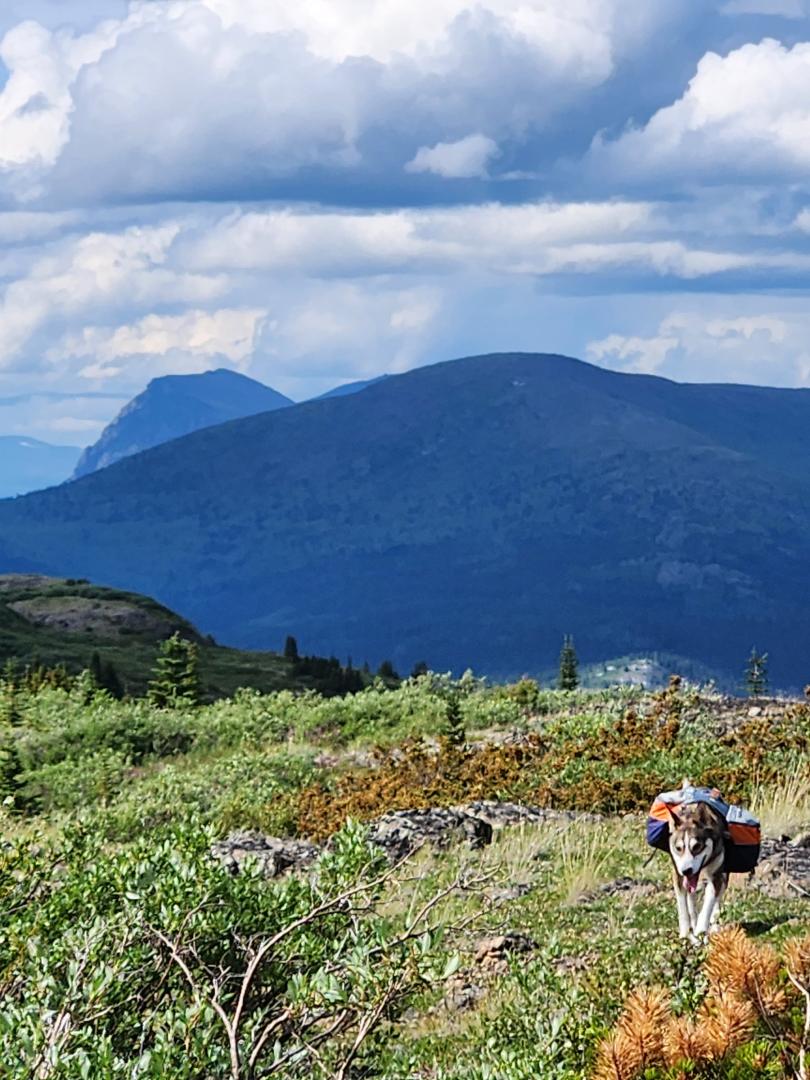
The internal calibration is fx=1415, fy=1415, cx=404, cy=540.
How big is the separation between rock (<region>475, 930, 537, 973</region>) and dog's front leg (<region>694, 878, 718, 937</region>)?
1.39 meters

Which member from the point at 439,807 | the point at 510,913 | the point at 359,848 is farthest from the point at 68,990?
the point at 439,807

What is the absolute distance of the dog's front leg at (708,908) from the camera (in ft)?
28.1

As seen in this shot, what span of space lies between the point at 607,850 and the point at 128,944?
782cm

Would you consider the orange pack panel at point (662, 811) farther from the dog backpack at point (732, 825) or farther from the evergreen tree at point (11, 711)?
the evergreen tree at point (11, 711)

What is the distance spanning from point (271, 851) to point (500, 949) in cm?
517

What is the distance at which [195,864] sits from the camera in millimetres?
6230

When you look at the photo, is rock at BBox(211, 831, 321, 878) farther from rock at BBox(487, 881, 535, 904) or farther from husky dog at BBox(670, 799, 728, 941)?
husky dog at BBox(670, 799, 728, 941)

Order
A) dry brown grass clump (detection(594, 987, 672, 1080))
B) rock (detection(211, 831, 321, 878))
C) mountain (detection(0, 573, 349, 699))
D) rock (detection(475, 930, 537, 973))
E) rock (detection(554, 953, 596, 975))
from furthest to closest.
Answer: mountain (detection(0, 573, 349, 699))
rock (detection(211, 831, 321, 878))
rock (detection(475, 930, 537, 973))
rock (detection(554, 953, 596, 975))
dry brown grass clump (detection(594, 987, 672, 1080))

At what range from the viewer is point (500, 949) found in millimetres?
9734

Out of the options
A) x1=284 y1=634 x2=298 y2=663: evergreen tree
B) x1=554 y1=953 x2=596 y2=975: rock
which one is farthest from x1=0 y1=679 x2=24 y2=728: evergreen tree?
x1=284 y1=634 x2=298 y2=663: evergreen tree

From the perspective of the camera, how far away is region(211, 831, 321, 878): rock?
13789 mm

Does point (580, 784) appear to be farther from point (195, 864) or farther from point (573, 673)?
point (573, 673)

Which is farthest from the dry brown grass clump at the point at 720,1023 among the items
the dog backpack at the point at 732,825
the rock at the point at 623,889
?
the rock at the point at 623,889

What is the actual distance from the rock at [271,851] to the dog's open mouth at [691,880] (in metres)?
5.41
